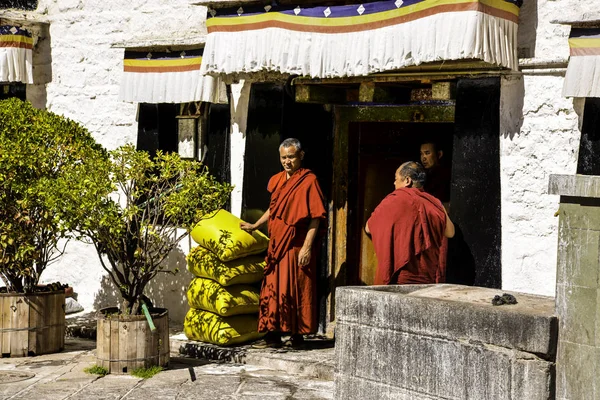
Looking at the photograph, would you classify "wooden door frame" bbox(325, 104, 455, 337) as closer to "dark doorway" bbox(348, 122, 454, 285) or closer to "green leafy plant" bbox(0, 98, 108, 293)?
"dark doorway" bbox(348, 122, 454, 285)

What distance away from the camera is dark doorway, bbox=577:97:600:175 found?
22.5ft

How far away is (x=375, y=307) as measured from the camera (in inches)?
210

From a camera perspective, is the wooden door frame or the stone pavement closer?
the stone pavement

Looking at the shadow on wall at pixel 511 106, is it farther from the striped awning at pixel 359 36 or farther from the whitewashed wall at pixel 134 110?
the striped awning at pixel 359 36

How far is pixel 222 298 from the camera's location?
26.9ft

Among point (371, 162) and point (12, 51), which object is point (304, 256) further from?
point (12, 51)

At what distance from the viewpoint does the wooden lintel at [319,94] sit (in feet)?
28.0

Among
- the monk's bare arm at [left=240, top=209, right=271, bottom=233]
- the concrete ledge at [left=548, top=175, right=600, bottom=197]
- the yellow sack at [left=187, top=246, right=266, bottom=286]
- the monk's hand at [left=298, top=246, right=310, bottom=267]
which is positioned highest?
the concrete ledge at [left=548, top=175, right=600, bottom=197]

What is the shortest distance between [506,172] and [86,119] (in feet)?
15.0

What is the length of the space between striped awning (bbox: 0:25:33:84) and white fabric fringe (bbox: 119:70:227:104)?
141 centimetres

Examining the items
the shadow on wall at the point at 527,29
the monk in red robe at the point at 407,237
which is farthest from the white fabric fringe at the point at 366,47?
the monk in red robe at the point at 407,237

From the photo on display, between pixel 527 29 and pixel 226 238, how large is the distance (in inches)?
111

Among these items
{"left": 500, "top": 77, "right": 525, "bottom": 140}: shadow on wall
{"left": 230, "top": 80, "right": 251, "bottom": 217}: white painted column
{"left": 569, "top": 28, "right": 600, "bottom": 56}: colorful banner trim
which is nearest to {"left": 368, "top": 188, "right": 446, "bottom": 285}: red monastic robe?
{"left": 500, "top": 77, "right": 525, "bottom": 140}: shadow on wall

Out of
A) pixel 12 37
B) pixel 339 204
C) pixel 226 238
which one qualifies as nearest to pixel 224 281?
pixel 226 238
